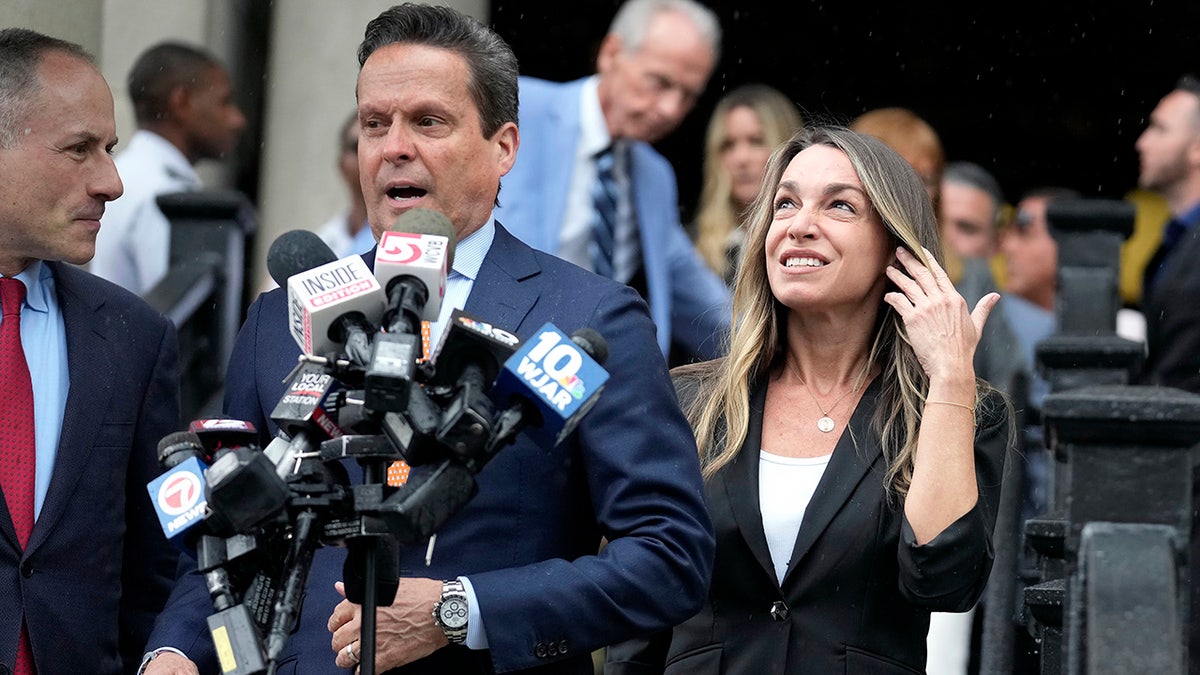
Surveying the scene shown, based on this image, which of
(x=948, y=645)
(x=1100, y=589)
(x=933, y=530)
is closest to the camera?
(x=1100, y=589)

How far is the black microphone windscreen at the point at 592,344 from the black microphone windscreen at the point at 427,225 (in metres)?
0.25

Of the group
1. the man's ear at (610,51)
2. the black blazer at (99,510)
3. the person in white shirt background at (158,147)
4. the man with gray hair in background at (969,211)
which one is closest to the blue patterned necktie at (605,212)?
the man's ear at (610,51)

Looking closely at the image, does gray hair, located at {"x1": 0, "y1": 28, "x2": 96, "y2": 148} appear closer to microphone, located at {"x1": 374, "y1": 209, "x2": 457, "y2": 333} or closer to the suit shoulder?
→ the suit shoulder

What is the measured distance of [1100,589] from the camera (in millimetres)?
3678

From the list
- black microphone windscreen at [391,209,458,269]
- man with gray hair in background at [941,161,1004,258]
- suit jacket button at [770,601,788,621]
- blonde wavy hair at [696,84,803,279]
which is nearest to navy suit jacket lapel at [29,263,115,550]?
black microphone windscreen at [391,209,458,269]

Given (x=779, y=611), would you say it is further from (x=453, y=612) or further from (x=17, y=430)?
(x=17, y=430)

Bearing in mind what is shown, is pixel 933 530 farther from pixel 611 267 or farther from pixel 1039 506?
pixel 1039 506

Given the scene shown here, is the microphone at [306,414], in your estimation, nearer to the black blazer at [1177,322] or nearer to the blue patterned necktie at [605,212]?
the blue patterned necktie at [605,212]

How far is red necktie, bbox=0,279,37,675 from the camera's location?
4070mm

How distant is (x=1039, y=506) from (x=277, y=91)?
4567 mm

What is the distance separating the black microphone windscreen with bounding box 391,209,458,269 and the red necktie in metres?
1.45

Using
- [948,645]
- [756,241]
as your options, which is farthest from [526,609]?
[948,645]

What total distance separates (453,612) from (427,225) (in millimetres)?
731

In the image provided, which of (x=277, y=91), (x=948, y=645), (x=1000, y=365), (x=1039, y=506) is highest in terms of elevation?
(x=277, y=91)
